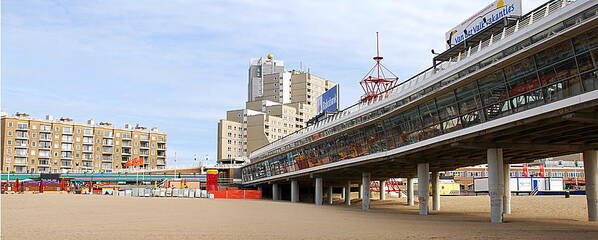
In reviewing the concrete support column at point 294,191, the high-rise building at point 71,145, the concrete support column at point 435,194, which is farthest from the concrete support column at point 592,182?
the high-rise building at point 71,145

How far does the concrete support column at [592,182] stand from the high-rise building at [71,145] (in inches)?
5466

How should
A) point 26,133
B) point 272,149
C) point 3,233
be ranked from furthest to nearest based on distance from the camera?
point 26,133 < point 272,149 < point 3,233

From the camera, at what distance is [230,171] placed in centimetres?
13312

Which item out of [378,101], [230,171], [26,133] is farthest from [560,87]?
[26,133]

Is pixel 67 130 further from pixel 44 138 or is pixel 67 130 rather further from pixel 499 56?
pixel 499 56

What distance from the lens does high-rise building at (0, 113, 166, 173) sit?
6156 inches

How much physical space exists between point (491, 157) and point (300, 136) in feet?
122

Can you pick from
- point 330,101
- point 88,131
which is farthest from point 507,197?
point 88,131

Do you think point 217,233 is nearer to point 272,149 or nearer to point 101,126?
point 272,149

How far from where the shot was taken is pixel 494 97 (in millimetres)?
31453

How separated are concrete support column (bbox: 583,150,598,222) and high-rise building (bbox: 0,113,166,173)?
138844 mm

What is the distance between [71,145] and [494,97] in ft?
497

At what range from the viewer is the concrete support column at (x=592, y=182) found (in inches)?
1451

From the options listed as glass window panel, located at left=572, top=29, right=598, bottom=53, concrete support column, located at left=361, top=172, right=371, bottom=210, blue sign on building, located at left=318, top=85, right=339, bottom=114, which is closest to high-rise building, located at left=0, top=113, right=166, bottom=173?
blue sign on building, located at left=318, top=85, right=339, bottom=114
